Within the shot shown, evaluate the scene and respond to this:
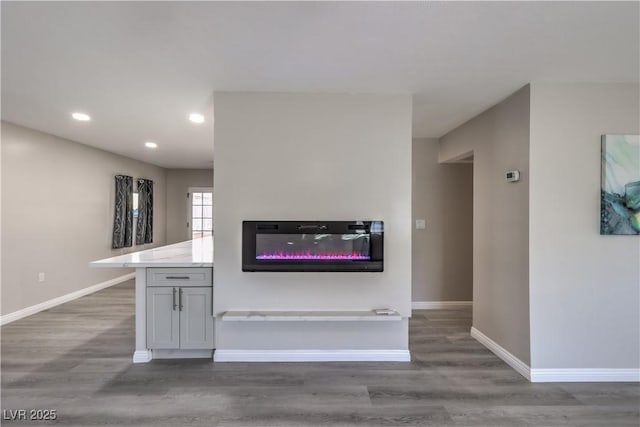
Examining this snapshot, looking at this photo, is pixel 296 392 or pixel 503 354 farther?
pixel 503 354

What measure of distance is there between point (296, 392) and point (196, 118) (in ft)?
9.35

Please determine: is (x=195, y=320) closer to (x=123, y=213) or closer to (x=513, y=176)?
(x=513, y=176)

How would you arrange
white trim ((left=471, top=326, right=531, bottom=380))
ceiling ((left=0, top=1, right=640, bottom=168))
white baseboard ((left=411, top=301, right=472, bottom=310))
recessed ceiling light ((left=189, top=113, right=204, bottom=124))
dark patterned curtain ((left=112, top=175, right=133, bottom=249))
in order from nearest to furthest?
ceiling ((left=0, top=1, right=640, bottom=168))
white trim ((left=471, top=326, right=531, bottom=380))
recessed ceiling light ((left=189, top=113, right=204, bottom=124))
white baseboard ((left=411, top=301, right=472, bottom=310))
dark patterned curtain ((left=112, top=175, right=133, bottom=249))

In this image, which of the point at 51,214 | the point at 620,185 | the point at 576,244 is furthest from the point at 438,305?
the point at 51,214

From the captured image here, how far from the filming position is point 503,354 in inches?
110

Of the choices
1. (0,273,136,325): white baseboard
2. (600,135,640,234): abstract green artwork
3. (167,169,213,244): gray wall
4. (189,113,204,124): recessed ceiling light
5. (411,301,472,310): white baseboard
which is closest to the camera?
(600,135,640,234): abstract green artwork

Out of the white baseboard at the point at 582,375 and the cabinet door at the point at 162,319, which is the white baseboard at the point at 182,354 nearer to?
the cabinet door at the point at 162,319

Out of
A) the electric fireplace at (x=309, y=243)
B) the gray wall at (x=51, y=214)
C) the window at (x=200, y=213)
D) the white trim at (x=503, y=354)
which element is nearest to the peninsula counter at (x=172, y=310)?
the electric fireplace at (x=309, y=243)

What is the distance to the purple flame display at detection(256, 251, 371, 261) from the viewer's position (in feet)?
8.63

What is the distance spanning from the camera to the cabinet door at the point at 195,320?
2.71 m

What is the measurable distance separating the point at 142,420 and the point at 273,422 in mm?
817

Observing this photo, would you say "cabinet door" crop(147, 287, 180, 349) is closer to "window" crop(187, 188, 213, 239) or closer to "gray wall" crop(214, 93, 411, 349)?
"gray wall" crop(214, 93, 411, 349)

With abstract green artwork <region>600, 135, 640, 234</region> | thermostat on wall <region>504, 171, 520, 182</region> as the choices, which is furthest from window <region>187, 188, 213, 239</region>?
abstract green artwork <region>600, 135, 640, 234</region>

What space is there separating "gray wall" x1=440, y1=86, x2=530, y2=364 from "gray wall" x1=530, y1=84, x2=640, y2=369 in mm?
86
